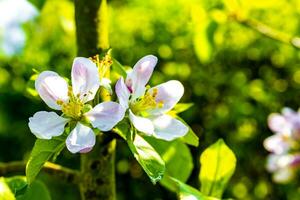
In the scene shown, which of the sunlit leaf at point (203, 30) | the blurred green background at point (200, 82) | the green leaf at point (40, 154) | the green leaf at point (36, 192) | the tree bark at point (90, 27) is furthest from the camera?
the blurred green background at point (200, 82)

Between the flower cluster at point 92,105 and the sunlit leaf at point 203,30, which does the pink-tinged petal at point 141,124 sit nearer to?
the flower cluster at point 92,105

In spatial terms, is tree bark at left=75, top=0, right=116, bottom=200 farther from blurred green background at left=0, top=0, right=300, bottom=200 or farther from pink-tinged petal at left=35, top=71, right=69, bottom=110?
blurred green background at left=0, top=0, right=300, bottom=200

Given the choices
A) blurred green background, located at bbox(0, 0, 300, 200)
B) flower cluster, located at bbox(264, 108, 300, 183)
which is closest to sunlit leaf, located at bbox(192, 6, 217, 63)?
flower cluster, located at bbox(264, 108, 300, 183)

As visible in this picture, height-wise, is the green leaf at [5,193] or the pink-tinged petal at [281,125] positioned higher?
the green leaf at [5,193]

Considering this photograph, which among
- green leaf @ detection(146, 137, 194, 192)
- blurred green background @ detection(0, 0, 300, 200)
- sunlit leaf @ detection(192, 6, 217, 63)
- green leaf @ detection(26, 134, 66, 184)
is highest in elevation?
green leaf @ detection(26, 134, 66, 184)

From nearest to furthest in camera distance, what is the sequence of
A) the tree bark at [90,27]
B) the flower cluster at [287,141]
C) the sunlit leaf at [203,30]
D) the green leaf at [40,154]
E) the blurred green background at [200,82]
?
the green leaf at [40,154] → the tree bark at [90,27] → the sunlit leaf at [203,30] → the flower cluster at [287,141] → the blurred green background at [200,82]

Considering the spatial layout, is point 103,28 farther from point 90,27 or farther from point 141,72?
point 141,72

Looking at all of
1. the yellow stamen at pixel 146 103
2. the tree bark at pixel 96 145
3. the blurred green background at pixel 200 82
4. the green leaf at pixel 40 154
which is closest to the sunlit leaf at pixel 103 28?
the tree bark at pixel 96 145

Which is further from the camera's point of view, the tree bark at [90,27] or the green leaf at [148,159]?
the tree bark at [90,27]
